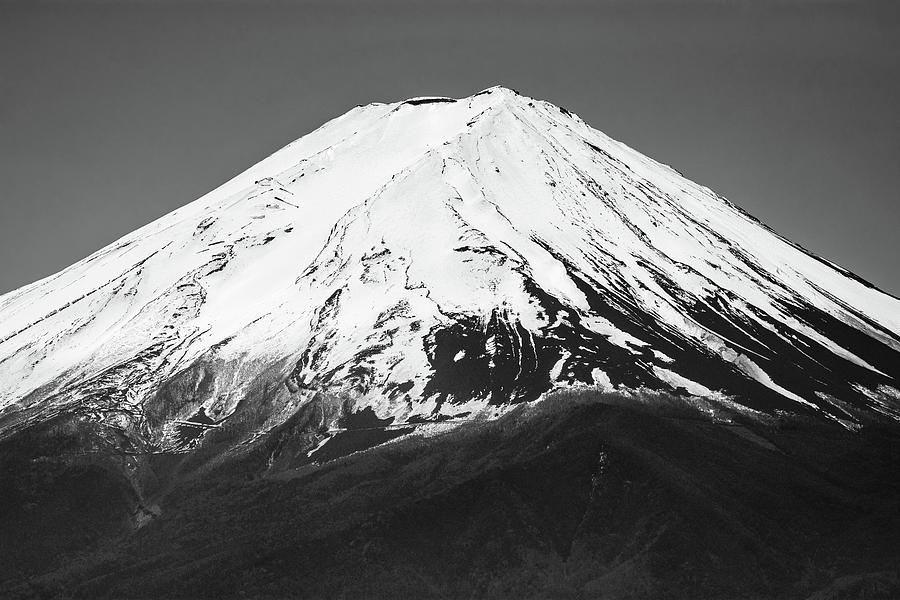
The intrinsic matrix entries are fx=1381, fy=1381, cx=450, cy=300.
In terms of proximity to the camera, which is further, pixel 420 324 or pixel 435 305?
pixel 435 305

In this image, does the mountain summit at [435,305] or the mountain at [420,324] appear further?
the mountain summit at [435,305]

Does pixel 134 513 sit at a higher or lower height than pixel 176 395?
lower

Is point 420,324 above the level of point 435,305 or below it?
below

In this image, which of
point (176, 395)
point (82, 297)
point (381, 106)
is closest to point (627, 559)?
point (176, 395)

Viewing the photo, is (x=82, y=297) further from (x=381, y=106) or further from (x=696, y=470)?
(x=696, y=470)
